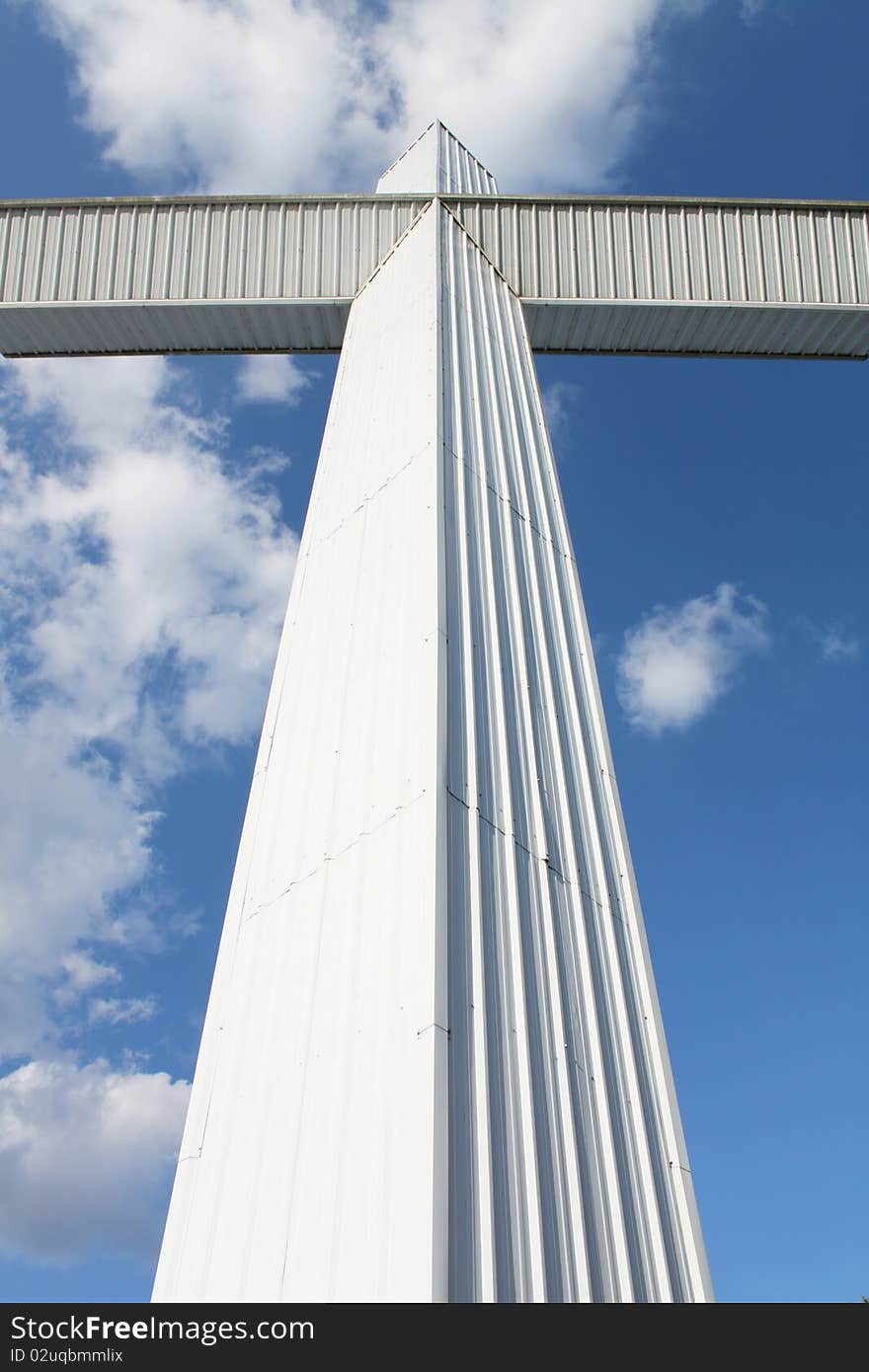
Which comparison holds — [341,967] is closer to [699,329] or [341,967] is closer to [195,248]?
[699,329]

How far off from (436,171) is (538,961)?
996 cm

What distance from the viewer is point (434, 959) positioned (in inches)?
240

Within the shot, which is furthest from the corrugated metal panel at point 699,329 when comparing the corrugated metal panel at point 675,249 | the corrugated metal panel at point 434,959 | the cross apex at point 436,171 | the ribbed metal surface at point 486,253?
the corrugated metal panel at point 434,959

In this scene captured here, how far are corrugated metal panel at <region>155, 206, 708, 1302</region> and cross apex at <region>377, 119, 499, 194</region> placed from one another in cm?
433

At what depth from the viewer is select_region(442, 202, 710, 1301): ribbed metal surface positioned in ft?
18.9

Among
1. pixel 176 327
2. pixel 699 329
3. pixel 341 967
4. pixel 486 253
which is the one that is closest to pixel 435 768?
pixel 341 967

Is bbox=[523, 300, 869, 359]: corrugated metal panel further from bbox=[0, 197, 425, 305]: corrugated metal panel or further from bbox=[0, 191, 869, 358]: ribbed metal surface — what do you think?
bbox=[0, 197, 425, 305]: corrugated metal panel

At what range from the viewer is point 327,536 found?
10.3 metres

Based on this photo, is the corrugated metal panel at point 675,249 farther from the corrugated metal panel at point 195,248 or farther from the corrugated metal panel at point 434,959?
the corrugated metal panel at point 434,959

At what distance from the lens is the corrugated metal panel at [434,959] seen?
221 inches

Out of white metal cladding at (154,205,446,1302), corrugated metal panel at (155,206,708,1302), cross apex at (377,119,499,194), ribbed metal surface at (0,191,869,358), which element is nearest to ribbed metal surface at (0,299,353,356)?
ribbed metal surface at (0,191,869,358)

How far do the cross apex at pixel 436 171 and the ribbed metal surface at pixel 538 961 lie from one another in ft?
14.0

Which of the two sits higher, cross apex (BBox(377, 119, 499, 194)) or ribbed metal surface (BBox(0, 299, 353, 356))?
cross apex (BBox(377, 119, 499, 194))
